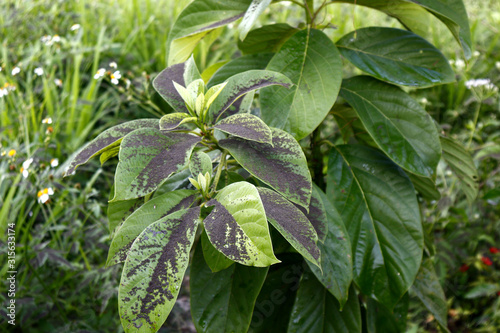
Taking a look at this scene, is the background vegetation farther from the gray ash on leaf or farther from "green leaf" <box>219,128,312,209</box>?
the gray ash on leaf

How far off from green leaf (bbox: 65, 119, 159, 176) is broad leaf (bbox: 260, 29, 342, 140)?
0.85 ft

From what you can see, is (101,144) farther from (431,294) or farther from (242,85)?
(431,294)

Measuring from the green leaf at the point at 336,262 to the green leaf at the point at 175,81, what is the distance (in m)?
0.32

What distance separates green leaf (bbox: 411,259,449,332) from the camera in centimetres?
107

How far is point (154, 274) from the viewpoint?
1.72 ft

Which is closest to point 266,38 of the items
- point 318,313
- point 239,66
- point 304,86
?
point 239,66

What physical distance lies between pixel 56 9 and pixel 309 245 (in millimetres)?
3467

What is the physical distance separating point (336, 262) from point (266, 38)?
0.59 metres

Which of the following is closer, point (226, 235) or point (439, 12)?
point (226, 235)

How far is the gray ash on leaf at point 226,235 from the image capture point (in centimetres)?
51

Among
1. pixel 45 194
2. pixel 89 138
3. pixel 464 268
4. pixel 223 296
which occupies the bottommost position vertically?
pixel 464 268

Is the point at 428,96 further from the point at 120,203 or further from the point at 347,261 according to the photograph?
the point at 120,203

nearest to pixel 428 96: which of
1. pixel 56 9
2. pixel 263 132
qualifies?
pixel 263 132

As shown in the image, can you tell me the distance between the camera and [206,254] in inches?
26.4
